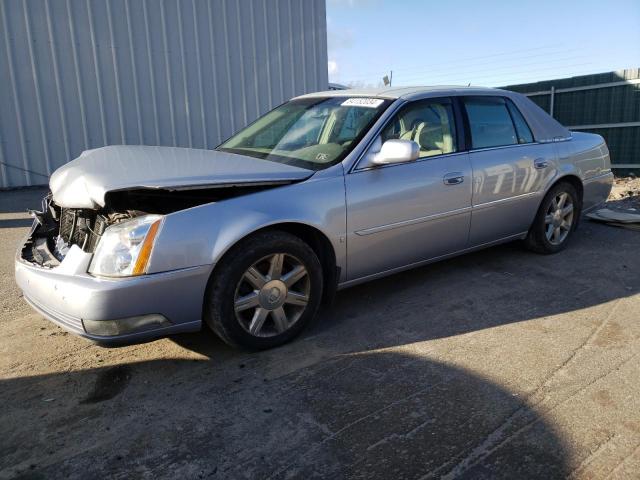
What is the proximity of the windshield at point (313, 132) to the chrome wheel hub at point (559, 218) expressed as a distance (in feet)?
7.20

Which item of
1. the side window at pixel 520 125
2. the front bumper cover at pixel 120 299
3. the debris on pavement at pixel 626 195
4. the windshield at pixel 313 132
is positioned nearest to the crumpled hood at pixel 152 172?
the windshield at pixel 313 132

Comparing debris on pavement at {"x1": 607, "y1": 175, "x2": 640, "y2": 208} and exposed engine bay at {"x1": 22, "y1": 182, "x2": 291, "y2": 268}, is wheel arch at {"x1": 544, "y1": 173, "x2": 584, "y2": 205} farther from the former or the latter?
exposed engine bay at {"x1": 22, "y1": 182, "x2": 291, "y2": 268}

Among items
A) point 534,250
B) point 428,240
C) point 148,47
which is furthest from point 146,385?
point 148,47

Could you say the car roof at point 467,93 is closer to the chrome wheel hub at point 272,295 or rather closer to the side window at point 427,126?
the side window at point 427,126

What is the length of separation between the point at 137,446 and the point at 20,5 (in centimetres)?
886

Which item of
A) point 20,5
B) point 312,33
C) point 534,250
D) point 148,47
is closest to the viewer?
point 534,250

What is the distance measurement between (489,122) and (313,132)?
160 centimetres

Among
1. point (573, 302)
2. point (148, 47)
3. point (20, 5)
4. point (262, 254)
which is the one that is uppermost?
point (20, 5)

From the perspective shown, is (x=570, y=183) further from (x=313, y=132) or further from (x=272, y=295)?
(x=272, y=295)

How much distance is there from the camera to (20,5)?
27.8ft

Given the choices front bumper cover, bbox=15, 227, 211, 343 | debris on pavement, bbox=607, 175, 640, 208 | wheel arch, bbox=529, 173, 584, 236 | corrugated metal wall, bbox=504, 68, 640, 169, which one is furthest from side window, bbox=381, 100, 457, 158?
corrugated metal wall, bbox=504, 68, 640, 169

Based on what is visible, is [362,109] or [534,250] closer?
[362,109]

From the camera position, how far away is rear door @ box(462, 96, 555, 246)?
13.6 ft

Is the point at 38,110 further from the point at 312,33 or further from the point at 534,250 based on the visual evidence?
the point at 534,250
